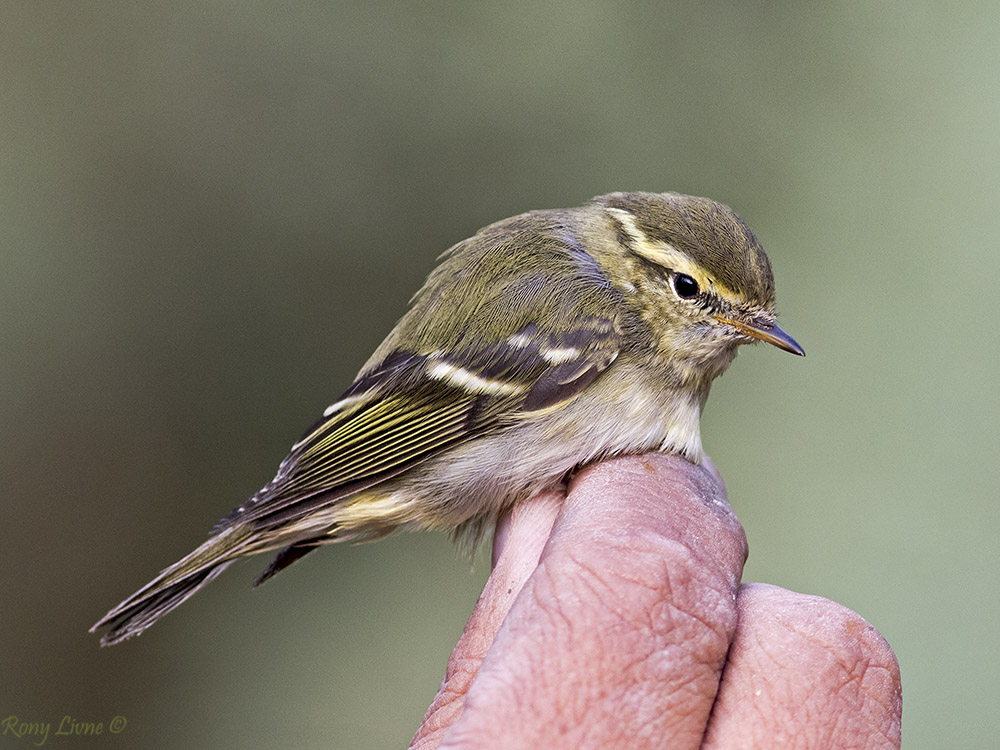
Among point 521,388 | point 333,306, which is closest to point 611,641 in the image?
point 521,388

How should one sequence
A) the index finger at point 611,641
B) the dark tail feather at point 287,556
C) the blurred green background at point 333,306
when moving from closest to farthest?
the index finger at point 611,641 < the dark tail feather at point 287,556 < the blurred green background at point 333,306

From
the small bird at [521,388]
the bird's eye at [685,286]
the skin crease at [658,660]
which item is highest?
the bird's eye at [685,286]

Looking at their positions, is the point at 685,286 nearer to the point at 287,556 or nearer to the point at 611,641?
the point at 611,641

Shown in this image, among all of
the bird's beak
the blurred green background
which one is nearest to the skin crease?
the bird's beak

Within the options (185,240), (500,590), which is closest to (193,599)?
(185,240)

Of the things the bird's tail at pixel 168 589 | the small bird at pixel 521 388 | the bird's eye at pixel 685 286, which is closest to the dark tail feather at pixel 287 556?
the small bird at pixel 521 388

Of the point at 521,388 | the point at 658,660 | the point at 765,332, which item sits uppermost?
the point at 765,332

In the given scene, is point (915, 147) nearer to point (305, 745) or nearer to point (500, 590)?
point (500, 590)

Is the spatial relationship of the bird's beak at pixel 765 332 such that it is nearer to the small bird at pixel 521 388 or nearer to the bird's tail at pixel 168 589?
the small bird at pixel 521 388
